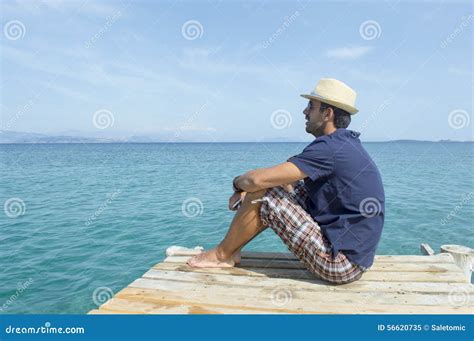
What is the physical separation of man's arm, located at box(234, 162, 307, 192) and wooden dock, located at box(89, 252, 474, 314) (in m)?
0.94

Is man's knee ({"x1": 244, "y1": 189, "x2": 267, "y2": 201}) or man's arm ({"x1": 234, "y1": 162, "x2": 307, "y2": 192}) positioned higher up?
man's arm ({"x1": 234, "y1": 162, "x2": 307, "y2": 192})

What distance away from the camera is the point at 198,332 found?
Answer: 2.71 metres

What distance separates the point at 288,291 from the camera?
→ 324 centimetres

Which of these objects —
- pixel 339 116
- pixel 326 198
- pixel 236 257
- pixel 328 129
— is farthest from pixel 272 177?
pixel 236 257

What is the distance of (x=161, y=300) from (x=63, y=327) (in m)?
0.82

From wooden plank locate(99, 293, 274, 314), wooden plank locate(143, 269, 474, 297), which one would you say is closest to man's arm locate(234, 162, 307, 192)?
wooden plank locate(143, 269, 474, 297)

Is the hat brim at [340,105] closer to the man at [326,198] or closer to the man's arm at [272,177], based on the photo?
the man at [326,198]

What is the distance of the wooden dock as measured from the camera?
2920 mm

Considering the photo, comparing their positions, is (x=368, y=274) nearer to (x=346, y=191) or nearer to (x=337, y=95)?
(x=346, y=191)

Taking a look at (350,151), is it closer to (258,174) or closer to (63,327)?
(258,174)

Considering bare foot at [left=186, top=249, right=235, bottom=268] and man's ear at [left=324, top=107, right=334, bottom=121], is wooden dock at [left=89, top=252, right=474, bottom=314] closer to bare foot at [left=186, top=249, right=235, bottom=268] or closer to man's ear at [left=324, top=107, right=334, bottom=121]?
bare foot at [left=186, top=249, right=235, bottom=268]

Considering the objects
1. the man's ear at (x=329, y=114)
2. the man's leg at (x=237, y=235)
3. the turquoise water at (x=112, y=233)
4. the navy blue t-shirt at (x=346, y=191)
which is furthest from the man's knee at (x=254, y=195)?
the turquoise water at (x=112, y=233)

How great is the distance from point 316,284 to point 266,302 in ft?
1.96

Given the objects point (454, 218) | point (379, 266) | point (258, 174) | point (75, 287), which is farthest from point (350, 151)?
point (454, 218)
